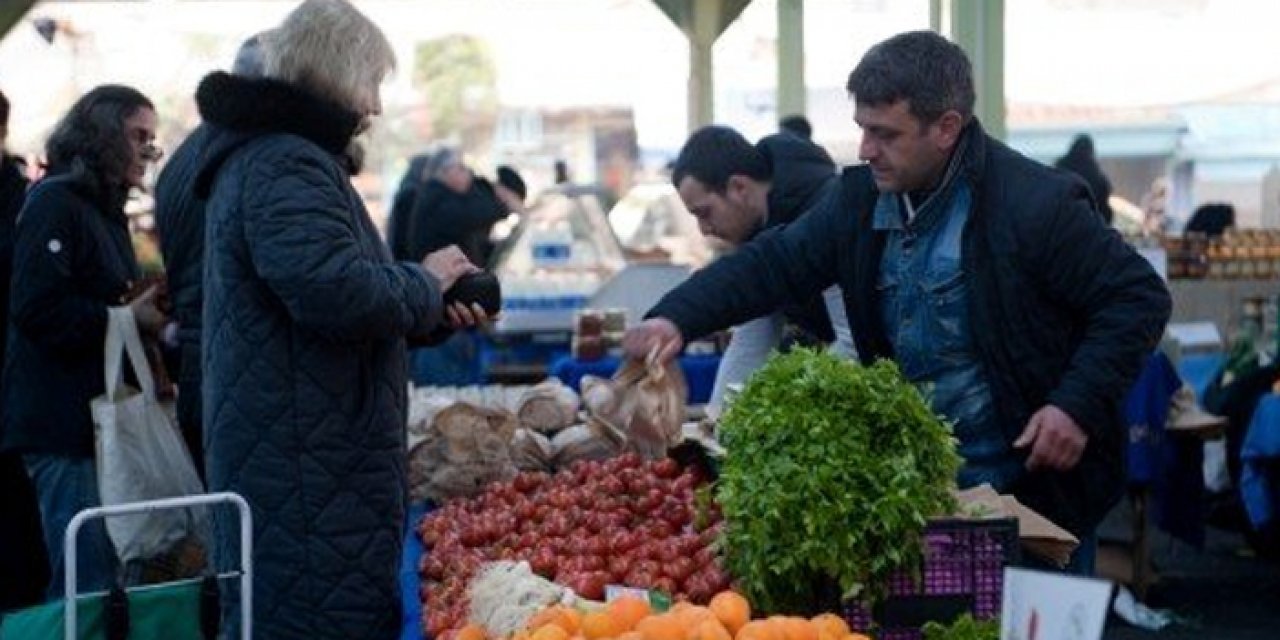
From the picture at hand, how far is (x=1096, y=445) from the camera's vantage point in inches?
173

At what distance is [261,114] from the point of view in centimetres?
430

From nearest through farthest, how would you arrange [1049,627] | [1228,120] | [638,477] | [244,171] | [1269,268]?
[1049,627], [244,171], [638,477], [1269,268], [1228,120]

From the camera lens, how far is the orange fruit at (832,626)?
3.42 m

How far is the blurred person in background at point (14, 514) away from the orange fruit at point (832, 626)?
150 inches

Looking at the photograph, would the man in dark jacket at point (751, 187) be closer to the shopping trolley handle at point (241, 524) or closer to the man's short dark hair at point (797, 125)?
the shopping trolley handle at point (241, 524)

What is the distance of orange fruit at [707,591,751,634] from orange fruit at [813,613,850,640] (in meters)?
0.13

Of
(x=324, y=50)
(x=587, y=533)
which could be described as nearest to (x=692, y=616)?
(x=324, y=50)

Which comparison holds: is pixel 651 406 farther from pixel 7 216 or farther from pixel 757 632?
pixel 757 632

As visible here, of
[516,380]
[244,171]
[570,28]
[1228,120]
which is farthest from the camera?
[1228,120]

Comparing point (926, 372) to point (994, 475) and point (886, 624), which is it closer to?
point (994, 475)

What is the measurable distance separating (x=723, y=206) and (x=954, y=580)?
2.50 metres

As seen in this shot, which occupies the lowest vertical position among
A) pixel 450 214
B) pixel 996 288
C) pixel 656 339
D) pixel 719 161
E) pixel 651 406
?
pixel 450 214

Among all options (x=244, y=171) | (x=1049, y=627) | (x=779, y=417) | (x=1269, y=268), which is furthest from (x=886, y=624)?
(x=1269, y=268)

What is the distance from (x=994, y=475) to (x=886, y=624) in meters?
0.72
